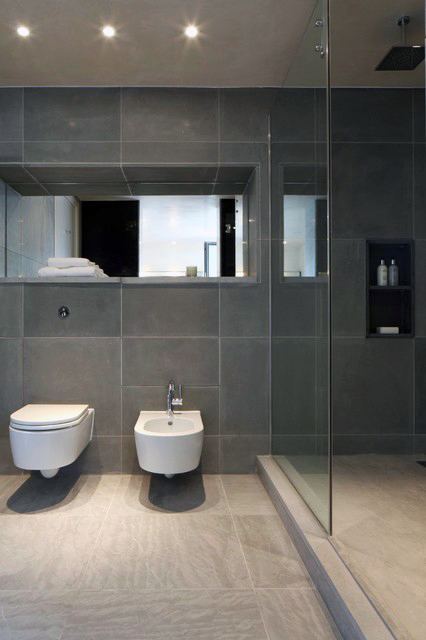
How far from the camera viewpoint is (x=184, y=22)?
2.31m

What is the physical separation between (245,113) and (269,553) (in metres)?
2.53

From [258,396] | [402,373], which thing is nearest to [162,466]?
[258,396]

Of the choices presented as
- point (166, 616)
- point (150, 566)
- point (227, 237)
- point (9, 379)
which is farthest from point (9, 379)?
point (166, 616)

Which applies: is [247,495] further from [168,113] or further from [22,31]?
[22,31]

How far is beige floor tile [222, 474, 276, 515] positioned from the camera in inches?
95.0

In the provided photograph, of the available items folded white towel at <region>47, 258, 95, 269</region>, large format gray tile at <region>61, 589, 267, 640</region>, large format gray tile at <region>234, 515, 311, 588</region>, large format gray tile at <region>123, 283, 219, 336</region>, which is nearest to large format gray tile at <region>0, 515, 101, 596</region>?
large format gray tile at <region>61, 589, 267, 640</region>

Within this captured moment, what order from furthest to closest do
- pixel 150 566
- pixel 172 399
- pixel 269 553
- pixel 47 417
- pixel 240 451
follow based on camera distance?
pixel 240 451 → pixel 172 399 → pixel 47 417 → pixel 269 553 → pixel 150 566

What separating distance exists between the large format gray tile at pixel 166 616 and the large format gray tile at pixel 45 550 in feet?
0.63

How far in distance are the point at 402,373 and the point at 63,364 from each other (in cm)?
210

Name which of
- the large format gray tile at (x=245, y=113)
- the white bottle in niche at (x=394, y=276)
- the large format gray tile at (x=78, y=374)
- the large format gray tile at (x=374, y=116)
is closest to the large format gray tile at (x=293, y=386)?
the white bottle in niche at (x=394, y=276)

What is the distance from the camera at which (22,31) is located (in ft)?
7.75

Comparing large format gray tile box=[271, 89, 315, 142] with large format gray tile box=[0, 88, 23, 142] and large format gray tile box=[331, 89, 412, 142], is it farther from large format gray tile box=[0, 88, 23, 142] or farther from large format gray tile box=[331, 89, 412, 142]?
large format gray tile box=[0, 88, 23, 142]

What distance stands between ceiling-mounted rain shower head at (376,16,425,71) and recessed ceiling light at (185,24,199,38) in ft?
3.27

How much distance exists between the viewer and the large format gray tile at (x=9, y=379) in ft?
9.48
